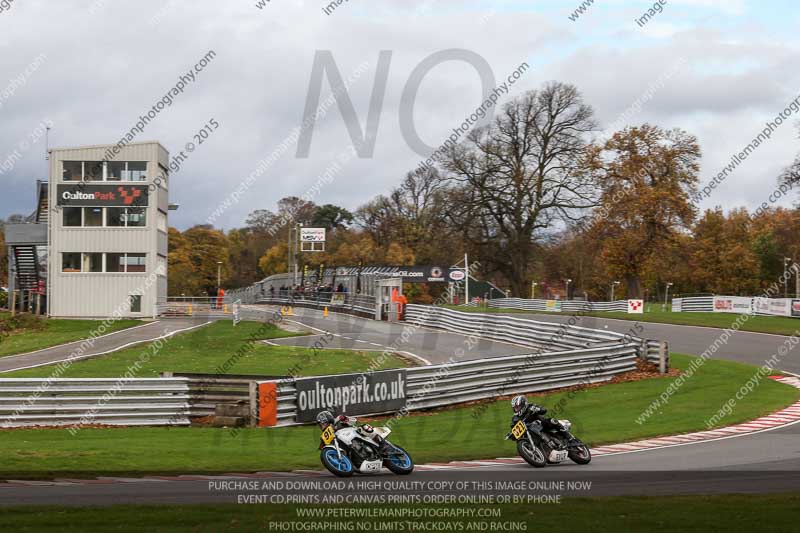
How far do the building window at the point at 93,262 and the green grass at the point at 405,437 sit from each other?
35.8m

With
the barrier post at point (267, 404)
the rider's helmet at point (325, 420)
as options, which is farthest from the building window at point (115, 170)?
the rider's helmet at point (325, 420)

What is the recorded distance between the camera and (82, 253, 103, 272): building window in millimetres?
52781

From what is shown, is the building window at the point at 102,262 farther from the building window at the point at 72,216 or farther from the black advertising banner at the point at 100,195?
the black advertising banner at the point at 100,195

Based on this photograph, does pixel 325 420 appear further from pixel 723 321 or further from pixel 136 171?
pixel 136 171

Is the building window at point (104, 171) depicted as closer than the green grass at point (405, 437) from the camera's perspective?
No

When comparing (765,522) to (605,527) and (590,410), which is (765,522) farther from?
(590,410)

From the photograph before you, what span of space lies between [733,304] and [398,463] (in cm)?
5280

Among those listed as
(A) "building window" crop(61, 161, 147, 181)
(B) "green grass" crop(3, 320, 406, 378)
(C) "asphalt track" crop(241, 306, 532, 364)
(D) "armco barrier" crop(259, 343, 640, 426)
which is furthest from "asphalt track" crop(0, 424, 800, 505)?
(A) "building window" crop(61, 161, 147, 181)

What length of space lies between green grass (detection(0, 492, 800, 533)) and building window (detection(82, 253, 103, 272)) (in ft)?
149

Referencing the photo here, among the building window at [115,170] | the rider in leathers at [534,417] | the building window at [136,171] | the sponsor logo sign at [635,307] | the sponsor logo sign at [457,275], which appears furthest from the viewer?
the sponsor logo sign at [457,275]

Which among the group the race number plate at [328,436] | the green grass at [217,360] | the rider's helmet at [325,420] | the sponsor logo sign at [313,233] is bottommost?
the green grass at [217,360]

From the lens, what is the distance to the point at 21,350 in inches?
1486

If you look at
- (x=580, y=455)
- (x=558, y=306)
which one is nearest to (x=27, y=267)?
(x=558, y=306)

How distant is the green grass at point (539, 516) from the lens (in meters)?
8.71
